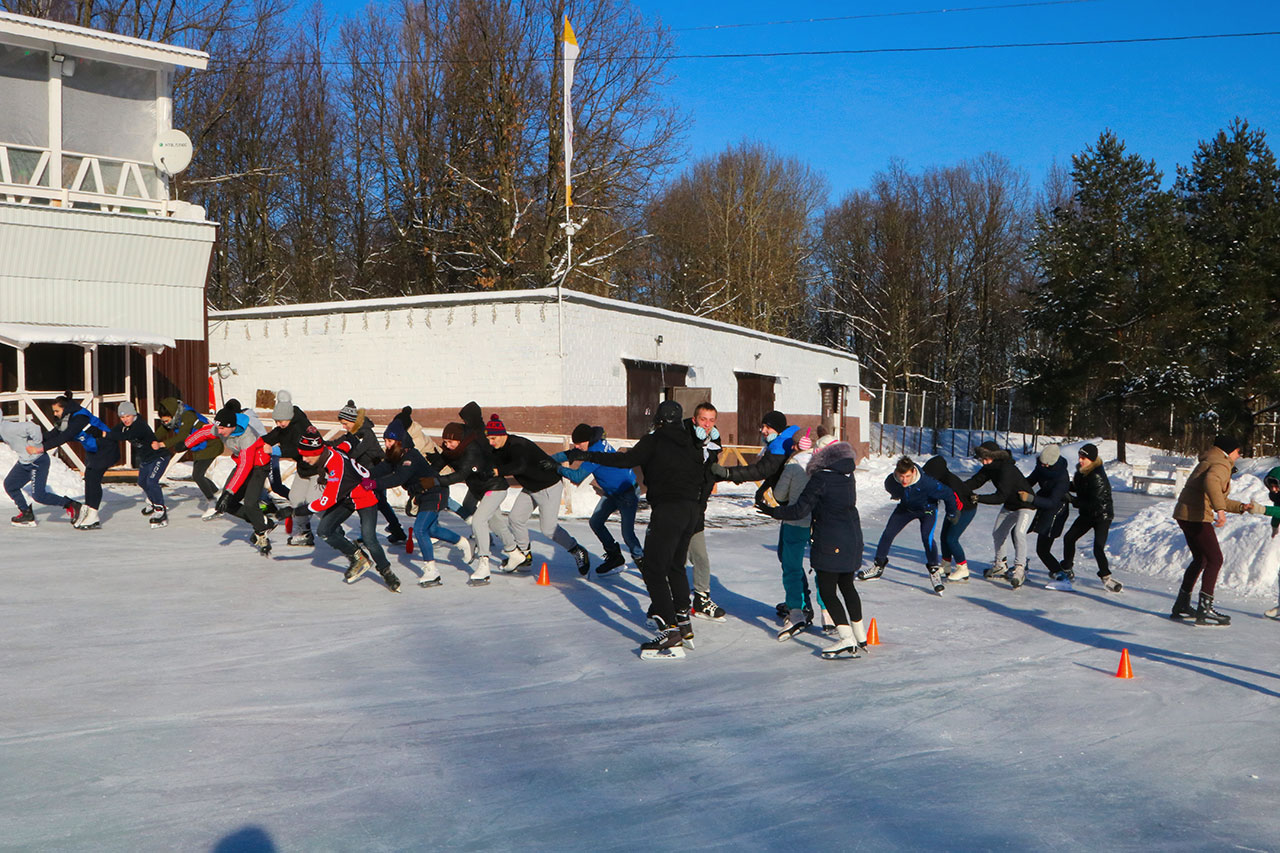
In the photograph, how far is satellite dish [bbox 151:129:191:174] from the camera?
20.3 metres

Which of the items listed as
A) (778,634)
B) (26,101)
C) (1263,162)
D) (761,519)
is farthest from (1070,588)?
(1263,162)

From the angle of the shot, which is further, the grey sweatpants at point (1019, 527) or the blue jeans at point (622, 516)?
the grey sweatpants at point (1019, 527)

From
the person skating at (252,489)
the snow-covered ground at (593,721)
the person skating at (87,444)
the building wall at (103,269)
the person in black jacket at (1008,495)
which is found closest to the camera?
the snow-covered ground at (593,721)

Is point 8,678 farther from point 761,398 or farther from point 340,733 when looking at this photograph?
point 761,398

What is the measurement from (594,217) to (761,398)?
8.31 metres

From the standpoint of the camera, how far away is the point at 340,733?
19.3 ft

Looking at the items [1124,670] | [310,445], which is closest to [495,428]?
[310,445]

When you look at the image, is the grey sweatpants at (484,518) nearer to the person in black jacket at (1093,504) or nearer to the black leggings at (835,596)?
the black leggings at (835,596)

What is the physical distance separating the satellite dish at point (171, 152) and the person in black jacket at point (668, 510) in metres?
16.3

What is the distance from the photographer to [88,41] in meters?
19.6

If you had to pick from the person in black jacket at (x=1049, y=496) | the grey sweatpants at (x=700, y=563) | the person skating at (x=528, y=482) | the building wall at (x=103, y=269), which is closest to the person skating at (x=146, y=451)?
the person skating at (x=528, y=482)

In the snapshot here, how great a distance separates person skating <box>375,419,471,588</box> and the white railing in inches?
501

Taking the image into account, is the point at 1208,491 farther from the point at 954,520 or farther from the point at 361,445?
the point at 361,445

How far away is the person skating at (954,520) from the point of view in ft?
34.6
